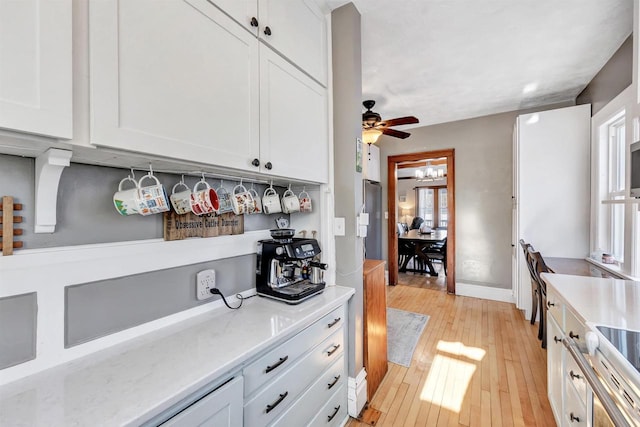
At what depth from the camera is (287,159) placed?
1366 mm

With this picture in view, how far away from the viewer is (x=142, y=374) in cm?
80

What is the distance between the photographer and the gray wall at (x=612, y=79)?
6.82ft

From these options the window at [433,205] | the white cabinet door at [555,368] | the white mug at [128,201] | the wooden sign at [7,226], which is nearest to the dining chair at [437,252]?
the white cabinet door at [555,368]

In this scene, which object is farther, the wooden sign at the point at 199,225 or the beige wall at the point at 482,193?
the beige wall at the point at 482,193

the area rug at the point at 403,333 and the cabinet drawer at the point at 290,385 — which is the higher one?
the cabinet drawer at the point at 290,385

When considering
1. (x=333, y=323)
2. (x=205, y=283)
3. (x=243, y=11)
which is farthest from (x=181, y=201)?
(x=333, y=323)

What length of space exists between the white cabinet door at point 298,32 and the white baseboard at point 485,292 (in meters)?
3.58

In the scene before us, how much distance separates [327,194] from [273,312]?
775 mm

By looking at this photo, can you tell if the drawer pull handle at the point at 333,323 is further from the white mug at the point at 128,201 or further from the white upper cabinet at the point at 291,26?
the white upper cabinet at the point at 291,26

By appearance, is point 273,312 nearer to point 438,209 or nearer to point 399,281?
point 399,281

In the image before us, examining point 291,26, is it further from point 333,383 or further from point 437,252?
point 437,252

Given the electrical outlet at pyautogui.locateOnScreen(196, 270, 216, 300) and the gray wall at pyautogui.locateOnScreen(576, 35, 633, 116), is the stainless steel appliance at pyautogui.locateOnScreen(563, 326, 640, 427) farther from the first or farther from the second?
the gray wall at pyautogui.locateOnScreen(576, 35, 633, 116)

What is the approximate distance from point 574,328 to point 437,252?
395 cm

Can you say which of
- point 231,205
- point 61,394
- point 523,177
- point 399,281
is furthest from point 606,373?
point 399,281
